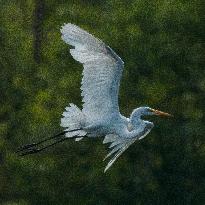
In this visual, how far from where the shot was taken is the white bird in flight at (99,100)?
13992 mm

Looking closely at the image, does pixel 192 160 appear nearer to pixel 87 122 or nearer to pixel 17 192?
pixel 17 192

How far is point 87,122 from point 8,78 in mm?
7763

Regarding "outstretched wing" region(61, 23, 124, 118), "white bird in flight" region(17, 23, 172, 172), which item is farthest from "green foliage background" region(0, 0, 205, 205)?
"outstretched wing" region(61, 23, 124, 118)

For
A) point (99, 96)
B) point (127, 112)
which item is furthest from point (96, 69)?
point (127, 112)

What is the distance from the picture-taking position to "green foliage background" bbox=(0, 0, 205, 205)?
68.0 feet

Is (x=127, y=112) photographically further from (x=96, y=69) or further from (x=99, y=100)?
(x=96, y=69)

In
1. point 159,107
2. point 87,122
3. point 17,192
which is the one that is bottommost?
point 17,192

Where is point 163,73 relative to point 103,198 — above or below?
above

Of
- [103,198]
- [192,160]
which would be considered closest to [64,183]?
[103,198]

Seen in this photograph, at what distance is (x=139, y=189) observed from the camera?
69.3ft

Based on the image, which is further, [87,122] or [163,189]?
[163,189]

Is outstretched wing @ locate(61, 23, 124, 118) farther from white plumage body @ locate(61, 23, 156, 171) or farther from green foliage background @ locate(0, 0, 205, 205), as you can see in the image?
green foliage background @ locate(0, 0, 205, 205)

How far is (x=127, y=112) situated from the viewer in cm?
2031

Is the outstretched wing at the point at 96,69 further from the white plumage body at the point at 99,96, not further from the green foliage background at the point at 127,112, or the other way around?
the green foliage background at the point at 127,112
